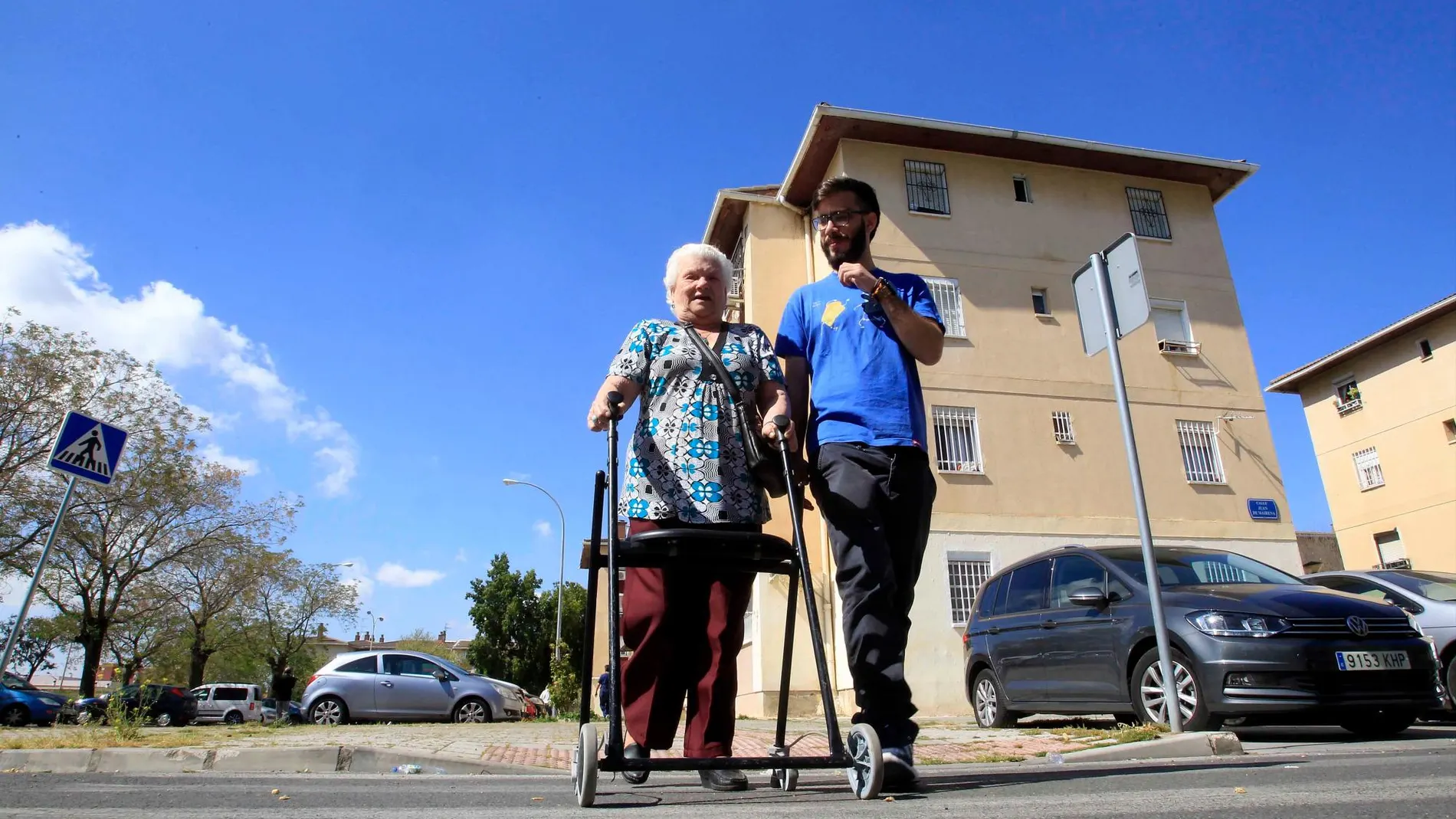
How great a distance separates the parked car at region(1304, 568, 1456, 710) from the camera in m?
7.44

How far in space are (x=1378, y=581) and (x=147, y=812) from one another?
972 cm

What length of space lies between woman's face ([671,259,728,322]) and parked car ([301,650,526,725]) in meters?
15.6

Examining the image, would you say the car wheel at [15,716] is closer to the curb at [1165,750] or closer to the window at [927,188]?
the window at [927,188]

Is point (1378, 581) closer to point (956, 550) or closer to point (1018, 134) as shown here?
point (956, 550)

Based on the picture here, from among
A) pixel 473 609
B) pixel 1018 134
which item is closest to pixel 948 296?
pixel 1018 134

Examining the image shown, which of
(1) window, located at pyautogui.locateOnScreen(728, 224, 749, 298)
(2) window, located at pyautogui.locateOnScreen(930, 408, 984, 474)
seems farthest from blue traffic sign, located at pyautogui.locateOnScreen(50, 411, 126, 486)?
(1) window, located at pyautogui.locateOnScreen(728, 224, 749, 298)

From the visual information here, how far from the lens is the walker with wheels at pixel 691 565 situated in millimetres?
2432

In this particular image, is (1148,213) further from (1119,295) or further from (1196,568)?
(1119,295)

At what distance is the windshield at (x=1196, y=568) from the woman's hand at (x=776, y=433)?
4461mm

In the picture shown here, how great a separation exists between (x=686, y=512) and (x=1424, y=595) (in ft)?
25.9

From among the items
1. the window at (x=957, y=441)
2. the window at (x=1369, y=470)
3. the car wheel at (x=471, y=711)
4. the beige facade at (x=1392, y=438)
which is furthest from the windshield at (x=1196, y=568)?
the window at (x=1369, y=470)

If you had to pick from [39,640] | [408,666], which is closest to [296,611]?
[39,640]

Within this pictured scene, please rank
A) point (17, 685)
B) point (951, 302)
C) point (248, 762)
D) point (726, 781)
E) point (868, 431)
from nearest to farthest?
point (726, 781)
point (868, 431)
point (248, 762)
point (951, 302)
point (17, 685)

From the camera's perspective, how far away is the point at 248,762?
5.18m
